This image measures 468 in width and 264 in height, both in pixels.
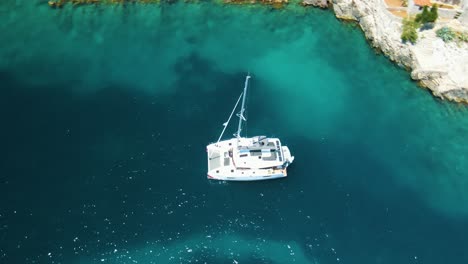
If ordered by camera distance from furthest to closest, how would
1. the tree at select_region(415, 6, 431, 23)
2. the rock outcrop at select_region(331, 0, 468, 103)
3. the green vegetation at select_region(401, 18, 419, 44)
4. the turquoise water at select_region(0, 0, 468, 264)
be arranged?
the green vegetation at select_region(401, 18, 419, 44) < the tree at select_region(415, 6, 431, 23) < the rock outcrop at select_region(331, 0, 468, 103) < the turquoise water at select_region(0, 0, 468, 264)

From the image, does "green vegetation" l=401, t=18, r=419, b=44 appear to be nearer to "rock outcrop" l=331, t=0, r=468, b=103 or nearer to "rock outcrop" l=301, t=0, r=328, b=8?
"rock outcrop" l=331, t=0, r=468, b=103

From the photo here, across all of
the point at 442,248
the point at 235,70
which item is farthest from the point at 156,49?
the point at 442,248

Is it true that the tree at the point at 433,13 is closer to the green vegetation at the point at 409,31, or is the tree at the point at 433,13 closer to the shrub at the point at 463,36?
the green vegetation at the point at 409,31

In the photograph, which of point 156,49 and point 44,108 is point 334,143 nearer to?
point 156,49

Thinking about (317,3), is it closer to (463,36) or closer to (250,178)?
(463,36)

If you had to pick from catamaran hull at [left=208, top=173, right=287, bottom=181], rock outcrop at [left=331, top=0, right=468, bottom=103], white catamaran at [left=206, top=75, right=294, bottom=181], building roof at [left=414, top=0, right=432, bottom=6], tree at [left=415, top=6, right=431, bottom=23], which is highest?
building roof at [left=414, top=0, right=432, bottom=6]

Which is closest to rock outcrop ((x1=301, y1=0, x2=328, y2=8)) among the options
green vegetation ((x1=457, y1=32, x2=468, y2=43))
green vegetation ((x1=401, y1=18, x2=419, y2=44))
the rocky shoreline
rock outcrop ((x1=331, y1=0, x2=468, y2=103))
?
the rocky shoreline

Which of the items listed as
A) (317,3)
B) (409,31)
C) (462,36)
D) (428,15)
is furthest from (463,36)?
(317,3)
